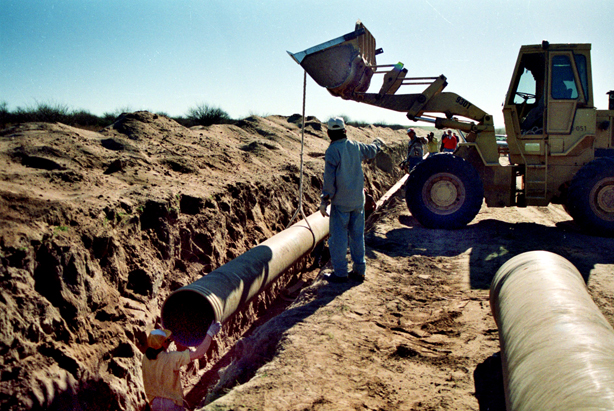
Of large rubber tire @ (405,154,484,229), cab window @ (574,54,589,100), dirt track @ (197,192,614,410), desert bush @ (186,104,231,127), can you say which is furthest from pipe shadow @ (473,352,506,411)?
desert bush @ (186,104,231,127)

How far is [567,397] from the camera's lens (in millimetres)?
2098

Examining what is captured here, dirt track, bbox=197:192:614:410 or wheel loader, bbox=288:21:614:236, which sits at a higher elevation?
wheel loader, bbox=288:21:614:236

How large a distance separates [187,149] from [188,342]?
4648 mm

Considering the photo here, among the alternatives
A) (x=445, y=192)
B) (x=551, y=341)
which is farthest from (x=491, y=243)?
(x=551, y=341)

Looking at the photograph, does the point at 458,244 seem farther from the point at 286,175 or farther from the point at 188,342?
the point at 188,342

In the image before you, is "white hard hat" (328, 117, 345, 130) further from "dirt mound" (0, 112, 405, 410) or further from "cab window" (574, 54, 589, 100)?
"cab window" (574, 54, 589, 100)

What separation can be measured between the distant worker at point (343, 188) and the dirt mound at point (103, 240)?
1742 mm

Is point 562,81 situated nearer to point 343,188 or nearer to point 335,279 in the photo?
point 343,188

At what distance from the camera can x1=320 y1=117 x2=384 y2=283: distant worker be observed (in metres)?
5.03

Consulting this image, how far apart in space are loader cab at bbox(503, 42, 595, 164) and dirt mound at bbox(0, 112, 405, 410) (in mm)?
4213

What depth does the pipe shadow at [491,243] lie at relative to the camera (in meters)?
6.22

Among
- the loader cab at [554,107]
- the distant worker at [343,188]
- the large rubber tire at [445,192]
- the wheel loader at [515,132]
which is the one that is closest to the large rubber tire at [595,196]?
the wheel loader at [515,132]

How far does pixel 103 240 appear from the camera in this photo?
4.46m

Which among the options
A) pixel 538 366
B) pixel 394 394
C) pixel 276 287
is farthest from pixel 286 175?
pixel 538 366
